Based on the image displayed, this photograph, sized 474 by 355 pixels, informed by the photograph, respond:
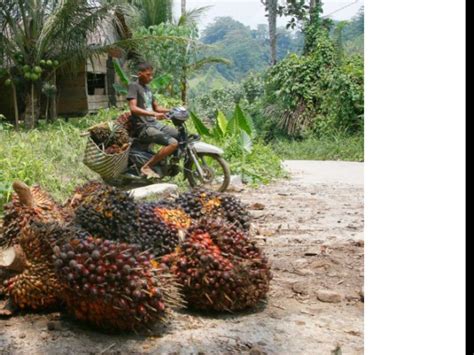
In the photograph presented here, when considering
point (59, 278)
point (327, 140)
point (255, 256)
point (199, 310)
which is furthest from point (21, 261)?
point (327, 140)

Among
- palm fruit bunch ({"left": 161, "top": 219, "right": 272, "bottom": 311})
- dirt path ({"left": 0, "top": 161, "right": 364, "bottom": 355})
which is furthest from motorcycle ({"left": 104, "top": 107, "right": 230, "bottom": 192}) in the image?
palm fruit bunch ({"left": 161, "top": 219, "right": 272, "bottom": 311})

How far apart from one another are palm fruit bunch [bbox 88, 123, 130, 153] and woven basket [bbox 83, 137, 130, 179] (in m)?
0.07

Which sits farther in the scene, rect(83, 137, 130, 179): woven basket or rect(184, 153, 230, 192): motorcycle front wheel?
rect(184, 153, 230, 192): motorcycle front wheel

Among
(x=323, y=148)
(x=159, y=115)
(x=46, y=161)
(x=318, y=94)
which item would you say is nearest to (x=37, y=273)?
(x=46, y=161)

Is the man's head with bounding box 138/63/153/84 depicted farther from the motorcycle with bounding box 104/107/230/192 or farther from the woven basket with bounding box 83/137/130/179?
the woven basket with bounding box 83/137/130/179

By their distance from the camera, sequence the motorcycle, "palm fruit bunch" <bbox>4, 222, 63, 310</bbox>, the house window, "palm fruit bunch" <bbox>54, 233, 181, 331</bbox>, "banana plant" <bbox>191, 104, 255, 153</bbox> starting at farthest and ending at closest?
1. the house window
2. "banana plant" <bbox>191, 104, 255, 153</bbox>
3. the motorcycle
4. "palm fruit bunch" <bbox>4, 222, 63, 310</bbox>
5. "palm fruit bunch" <bbox>54, 233, 181, 331</bbox>

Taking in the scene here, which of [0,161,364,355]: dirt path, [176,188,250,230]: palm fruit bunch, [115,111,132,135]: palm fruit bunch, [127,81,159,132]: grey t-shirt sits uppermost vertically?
[127,81,159,132]: grey t-shirt

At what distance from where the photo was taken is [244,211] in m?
2.45

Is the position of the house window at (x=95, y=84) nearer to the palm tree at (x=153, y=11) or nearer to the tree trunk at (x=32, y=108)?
the tree trunk at (x=32, y=108)

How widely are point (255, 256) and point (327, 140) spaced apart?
5.58 ft

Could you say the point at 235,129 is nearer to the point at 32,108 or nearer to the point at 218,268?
the point at 32,108

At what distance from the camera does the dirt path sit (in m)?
1.64

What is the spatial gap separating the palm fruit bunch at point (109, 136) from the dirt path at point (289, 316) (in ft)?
3.47
